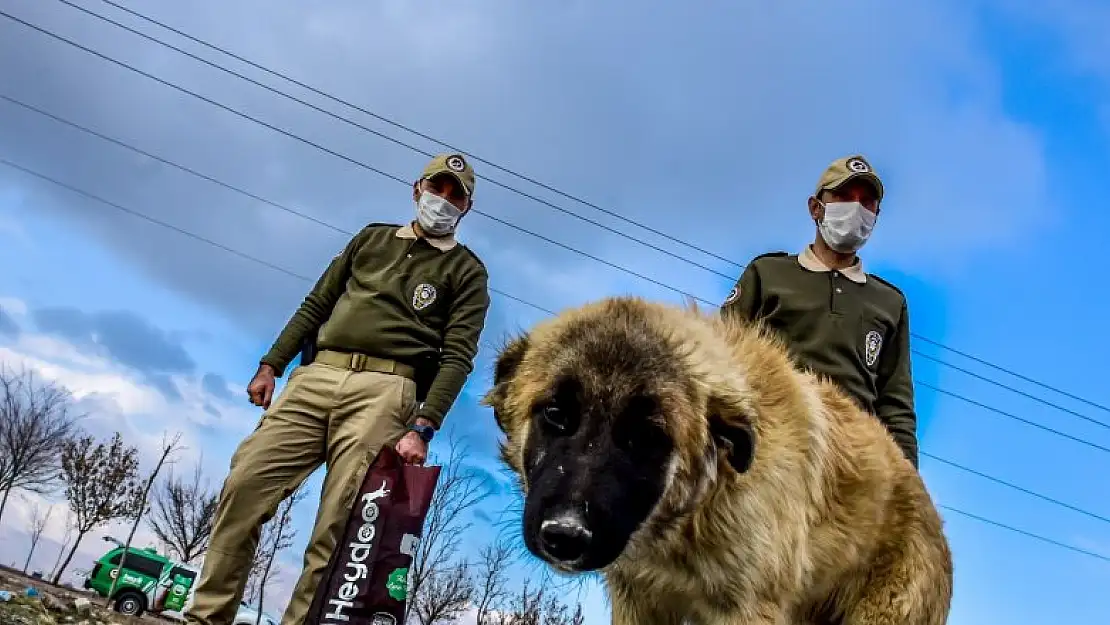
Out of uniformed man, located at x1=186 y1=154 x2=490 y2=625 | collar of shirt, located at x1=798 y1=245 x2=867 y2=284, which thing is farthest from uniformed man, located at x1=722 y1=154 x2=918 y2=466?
uniformed man, located at x1=186 y1=154 x2=490 y2=625

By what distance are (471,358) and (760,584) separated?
328cm

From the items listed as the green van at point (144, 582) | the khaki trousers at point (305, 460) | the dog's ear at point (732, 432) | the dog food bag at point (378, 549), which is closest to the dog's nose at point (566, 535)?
the dog's ear at point (732, 432)

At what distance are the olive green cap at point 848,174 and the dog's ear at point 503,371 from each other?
7.75 feet

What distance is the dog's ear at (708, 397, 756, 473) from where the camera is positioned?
3131 millimetres

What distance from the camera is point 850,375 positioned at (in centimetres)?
454

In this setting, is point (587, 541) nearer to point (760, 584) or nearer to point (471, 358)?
point (760, 584)

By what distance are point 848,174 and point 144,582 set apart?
1101 inches

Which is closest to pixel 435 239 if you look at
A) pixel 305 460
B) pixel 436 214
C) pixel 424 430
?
pixel 436 214

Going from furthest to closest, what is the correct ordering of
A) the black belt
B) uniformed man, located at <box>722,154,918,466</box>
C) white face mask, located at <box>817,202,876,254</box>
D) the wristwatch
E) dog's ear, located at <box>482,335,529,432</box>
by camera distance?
the black belt
the wristwatch
white face mask, located at <box>817,202,876,254</box>
uniformed man, located at <box>722,154,918,466</box>
dog's ear, located at <box>482,335,529,432</box>

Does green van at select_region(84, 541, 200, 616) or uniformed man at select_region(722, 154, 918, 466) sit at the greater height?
uniformed man at select_region(722, 154, 918, 466)

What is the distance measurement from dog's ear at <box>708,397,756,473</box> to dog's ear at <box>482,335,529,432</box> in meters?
0.88

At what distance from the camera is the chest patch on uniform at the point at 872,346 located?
4656mm

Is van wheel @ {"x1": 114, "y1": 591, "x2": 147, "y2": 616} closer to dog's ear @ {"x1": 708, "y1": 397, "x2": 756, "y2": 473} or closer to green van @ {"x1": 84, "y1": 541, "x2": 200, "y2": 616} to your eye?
green van @ {"x1": 84, "y1": 541, "x2": 200, "y2": 616}

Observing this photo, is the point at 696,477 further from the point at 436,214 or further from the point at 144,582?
the point at 144,582
